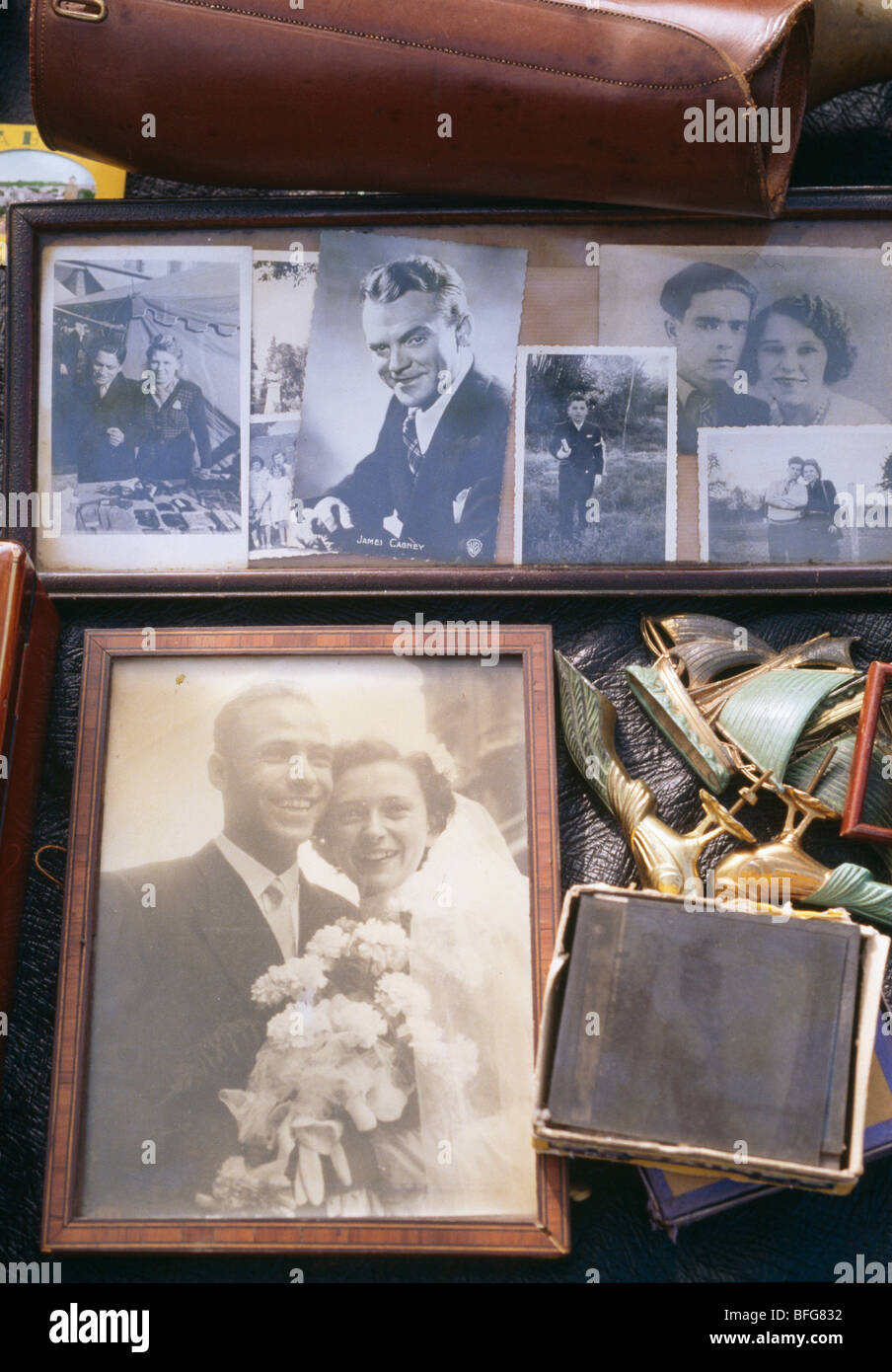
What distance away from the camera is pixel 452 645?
4.18ft

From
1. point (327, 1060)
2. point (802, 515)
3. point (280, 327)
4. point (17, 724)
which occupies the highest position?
point (280, 327)

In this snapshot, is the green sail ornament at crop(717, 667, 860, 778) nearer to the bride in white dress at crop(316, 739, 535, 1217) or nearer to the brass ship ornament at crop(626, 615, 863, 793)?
the brass ship ornament at crop(626, 615, 863, 793)

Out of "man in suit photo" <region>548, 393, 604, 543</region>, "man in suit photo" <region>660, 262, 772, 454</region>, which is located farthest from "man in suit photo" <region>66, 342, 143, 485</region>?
"man in suit photo" <region>660, 262, 772, 454</region>

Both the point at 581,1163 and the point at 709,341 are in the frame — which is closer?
the point at 581,1163

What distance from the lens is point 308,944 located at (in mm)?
1197

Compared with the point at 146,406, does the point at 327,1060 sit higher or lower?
lower

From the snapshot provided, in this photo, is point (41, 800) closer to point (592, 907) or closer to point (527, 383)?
point (592, 907)

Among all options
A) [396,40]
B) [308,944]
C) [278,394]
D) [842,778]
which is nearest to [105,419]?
[278,394]

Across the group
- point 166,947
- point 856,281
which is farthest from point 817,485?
point 166,947

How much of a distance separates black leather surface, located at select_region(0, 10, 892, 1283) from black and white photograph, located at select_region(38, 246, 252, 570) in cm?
8

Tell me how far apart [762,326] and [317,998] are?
874 millimetres

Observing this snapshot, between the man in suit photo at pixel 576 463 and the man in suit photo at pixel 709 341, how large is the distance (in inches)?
4.0

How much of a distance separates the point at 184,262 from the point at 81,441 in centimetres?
23

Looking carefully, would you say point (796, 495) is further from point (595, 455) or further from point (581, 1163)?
point (581, 1163)
